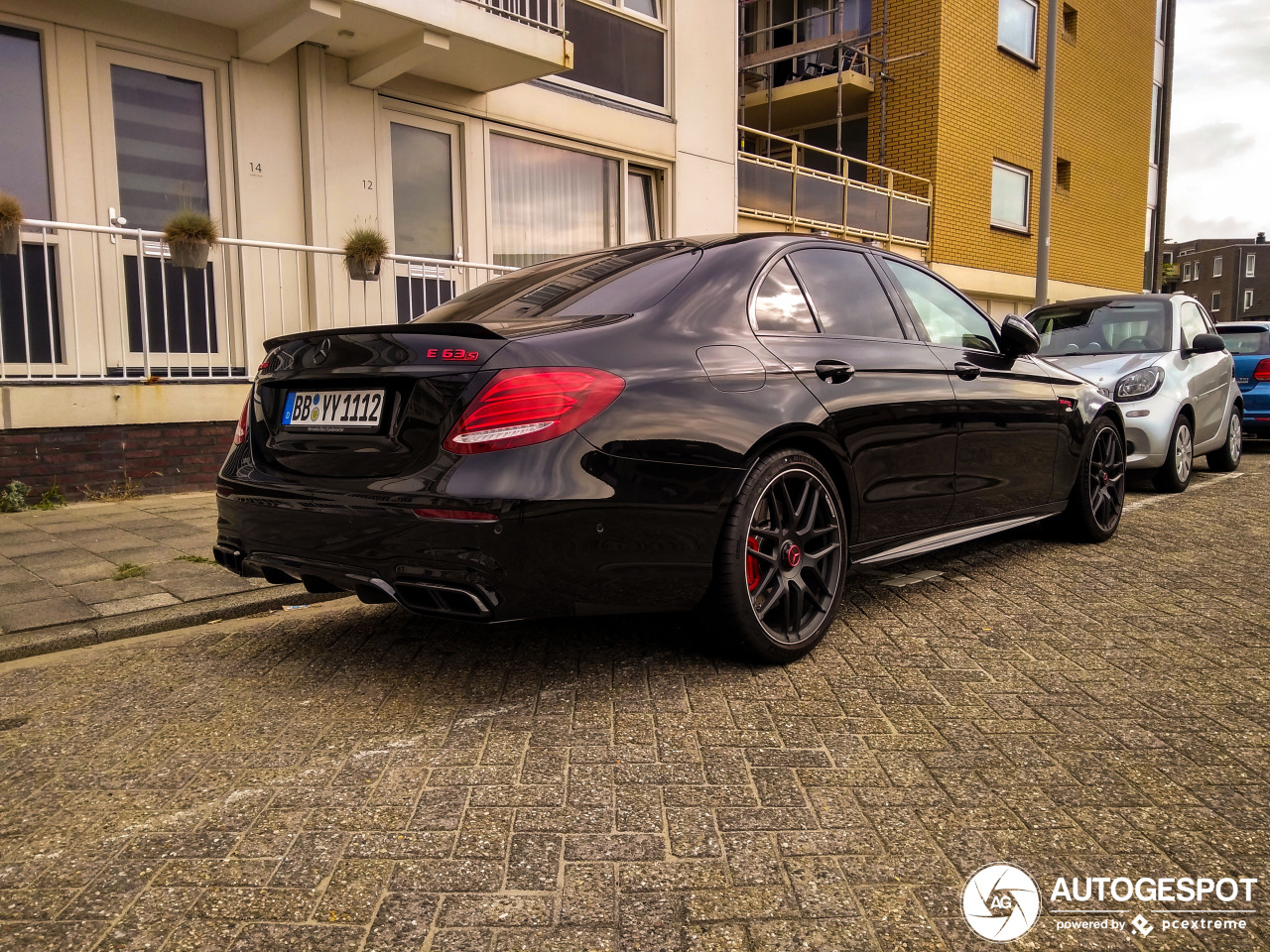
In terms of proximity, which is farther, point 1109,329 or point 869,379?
point 1109,329

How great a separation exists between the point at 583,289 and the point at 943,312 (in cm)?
209

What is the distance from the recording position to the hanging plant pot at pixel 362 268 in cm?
833

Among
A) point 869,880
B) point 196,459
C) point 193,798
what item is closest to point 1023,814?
point 869,880

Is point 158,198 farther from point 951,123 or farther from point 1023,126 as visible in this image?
point 1023,126

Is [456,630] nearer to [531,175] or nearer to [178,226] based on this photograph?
[178,226]

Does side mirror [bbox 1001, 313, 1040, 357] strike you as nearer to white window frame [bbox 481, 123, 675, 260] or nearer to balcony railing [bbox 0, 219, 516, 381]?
balcony railing [bbox 0, 219, 516, 381]

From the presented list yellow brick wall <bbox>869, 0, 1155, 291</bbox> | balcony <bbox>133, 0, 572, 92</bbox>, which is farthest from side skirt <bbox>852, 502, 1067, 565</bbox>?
yellow brick wall <bbox>869, 0, 1155, 291</bbox>

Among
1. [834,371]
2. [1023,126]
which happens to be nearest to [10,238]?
[834,371]

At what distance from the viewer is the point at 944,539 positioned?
14.5ft

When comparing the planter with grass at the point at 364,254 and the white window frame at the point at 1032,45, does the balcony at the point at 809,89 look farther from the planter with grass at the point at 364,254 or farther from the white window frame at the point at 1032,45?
the planter with grass at the point at 364,254

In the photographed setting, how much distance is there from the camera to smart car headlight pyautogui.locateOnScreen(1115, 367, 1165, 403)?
770 cm

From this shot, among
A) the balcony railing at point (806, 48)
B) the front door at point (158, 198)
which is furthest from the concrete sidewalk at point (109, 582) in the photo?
the balcony railing at point (806, 48)

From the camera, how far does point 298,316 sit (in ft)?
28.3

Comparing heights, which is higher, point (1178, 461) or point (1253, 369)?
point (1253, 369)
